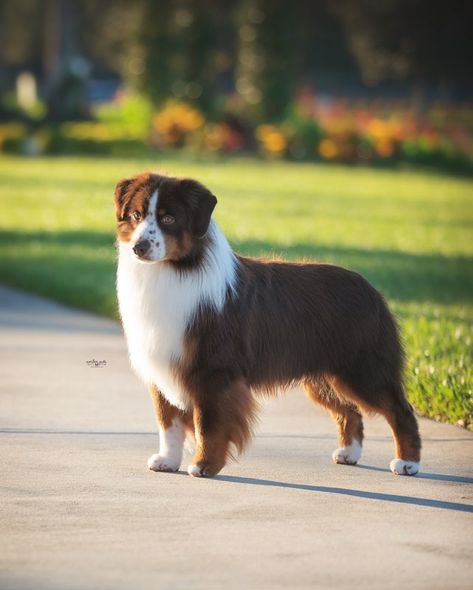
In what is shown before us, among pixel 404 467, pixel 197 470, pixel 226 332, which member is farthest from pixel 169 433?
pixel 404 467

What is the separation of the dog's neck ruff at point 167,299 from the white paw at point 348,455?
0.99 meters

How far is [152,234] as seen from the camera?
21.5ft

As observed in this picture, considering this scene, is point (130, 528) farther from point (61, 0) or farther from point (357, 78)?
point (357, 78)

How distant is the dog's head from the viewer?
6605 millimetres

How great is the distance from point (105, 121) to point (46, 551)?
45.8 metres

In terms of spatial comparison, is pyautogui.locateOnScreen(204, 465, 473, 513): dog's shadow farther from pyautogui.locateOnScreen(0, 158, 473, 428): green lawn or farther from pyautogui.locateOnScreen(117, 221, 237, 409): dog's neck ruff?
pyautogui.locateOnScreen(0, 158, 473, 428): green lawn

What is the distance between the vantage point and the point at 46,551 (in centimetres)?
552

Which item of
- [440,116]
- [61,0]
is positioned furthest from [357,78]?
[61,0]

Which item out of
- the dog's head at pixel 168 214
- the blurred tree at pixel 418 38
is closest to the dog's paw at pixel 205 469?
the dog's head at pixel 168 214

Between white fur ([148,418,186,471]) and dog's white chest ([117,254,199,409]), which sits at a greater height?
dog's white chest ([117,254,199,409])

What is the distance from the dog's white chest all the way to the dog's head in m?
0.14

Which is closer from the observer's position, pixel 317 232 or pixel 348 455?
pixel 348 455

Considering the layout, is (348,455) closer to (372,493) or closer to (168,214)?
(372,493)

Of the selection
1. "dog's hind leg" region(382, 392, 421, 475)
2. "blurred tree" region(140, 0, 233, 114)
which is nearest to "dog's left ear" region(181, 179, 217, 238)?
"dog's hind leg" region(382, 392, 421, 475)
